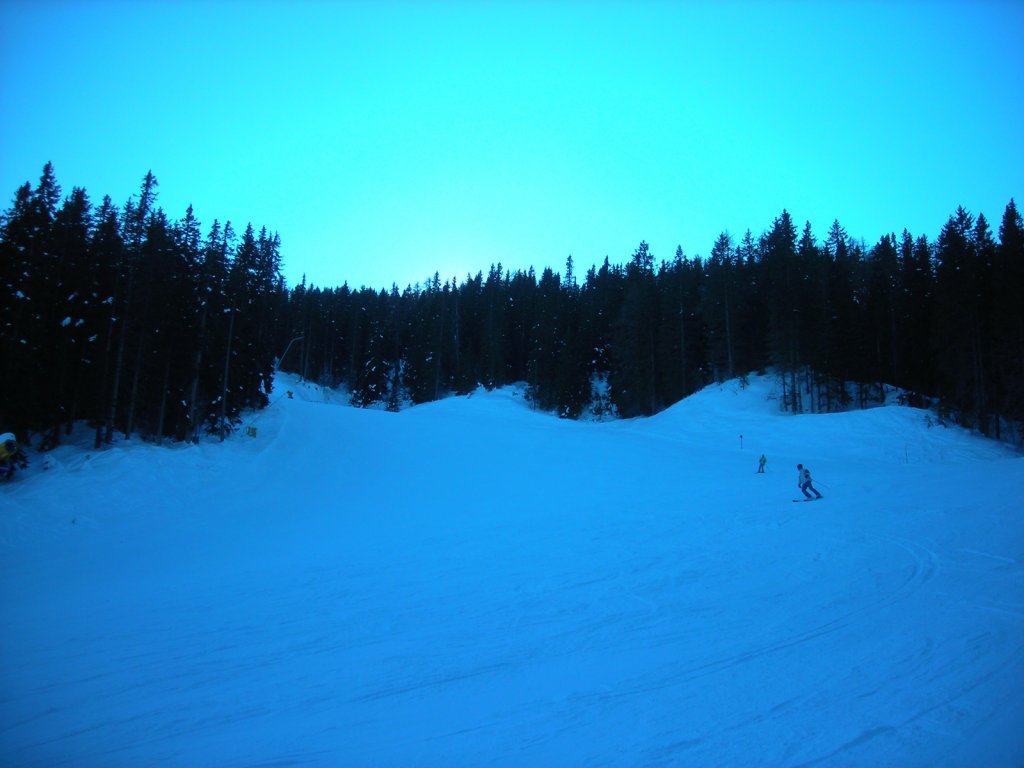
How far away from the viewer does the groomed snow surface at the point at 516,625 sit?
4.79m

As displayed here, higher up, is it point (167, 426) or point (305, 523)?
point (167, 426)

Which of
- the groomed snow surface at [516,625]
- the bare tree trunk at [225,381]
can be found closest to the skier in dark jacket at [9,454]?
the groomed snow surface at [516,625]

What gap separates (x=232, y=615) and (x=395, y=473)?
18205 millimetres

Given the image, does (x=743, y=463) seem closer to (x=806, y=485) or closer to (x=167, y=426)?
(x=806, y=485)

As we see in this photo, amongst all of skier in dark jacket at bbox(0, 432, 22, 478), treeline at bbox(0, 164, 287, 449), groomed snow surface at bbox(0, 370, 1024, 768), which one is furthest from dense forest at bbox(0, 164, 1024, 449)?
groomed snow surface at bbox(0, 370, 1024, 768)

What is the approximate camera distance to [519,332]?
85.7 m

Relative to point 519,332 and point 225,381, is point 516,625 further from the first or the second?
point 519,332

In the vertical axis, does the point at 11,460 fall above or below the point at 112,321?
below

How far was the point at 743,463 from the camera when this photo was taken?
92.4ft

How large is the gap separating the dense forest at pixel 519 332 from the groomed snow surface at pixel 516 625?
24.4 feet

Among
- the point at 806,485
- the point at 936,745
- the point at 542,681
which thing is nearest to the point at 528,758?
the point at 542,681

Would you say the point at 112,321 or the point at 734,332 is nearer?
the point at 112,321

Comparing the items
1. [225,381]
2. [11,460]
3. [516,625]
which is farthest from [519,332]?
[516,625]

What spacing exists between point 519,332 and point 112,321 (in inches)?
2518
